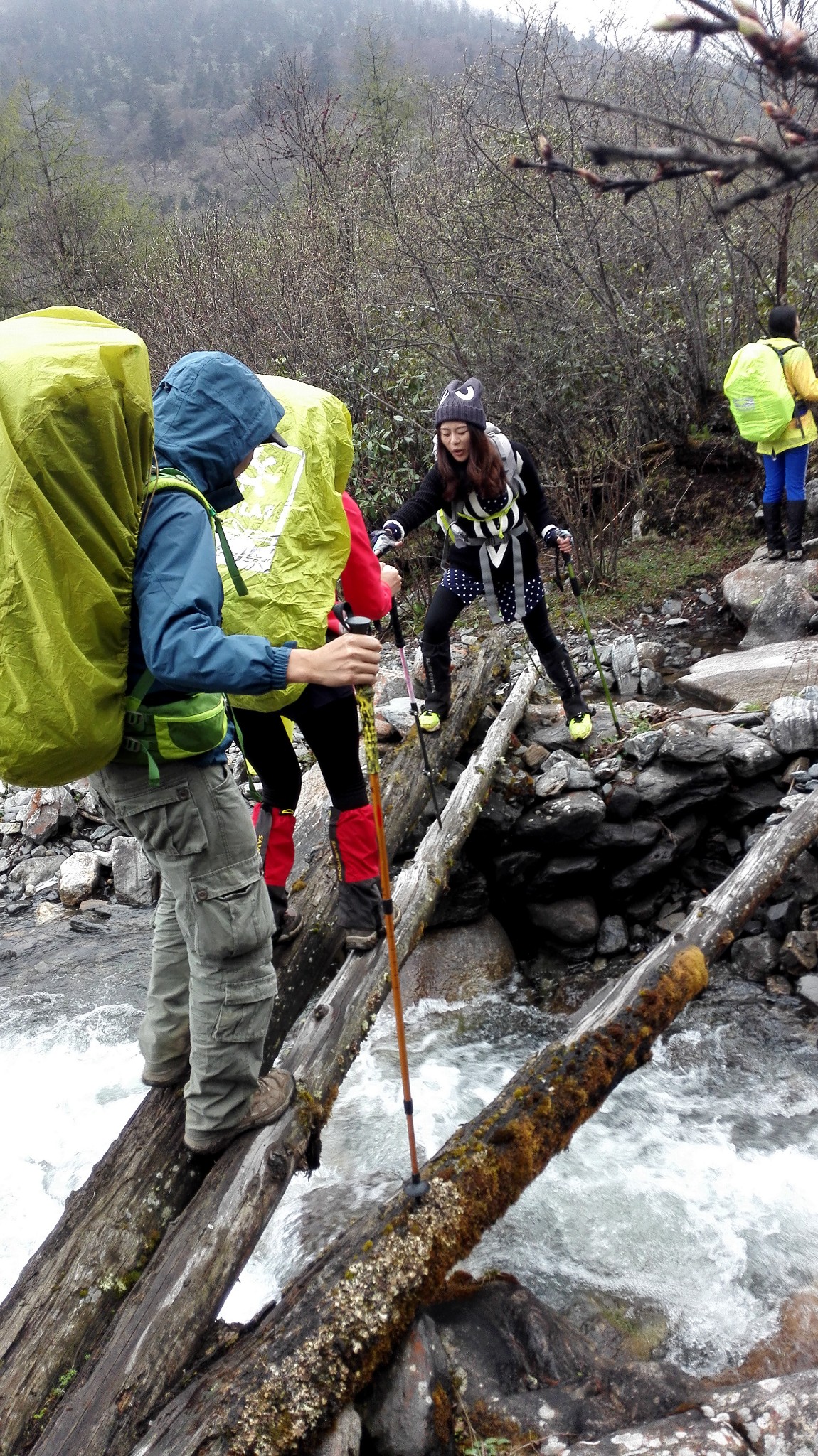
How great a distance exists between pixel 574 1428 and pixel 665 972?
1.70 m

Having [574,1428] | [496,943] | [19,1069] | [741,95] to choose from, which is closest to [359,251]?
[741,95]

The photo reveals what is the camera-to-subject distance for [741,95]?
37.8 ft

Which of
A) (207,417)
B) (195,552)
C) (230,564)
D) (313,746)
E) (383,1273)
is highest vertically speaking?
(207,417)

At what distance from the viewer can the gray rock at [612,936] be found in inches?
235

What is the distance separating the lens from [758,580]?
927 centimetres

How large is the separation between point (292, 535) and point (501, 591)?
2740 millimetres

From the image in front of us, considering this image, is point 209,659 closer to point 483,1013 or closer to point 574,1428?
point 574,1428

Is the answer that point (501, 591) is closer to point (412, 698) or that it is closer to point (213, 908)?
point (412, 698)

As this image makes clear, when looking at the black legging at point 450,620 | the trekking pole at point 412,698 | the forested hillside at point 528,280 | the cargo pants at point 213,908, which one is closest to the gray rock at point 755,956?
the trekking pole at point 412,698

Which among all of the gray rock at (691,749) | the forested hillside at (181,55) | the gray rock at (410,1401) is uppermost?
the forested hillside at (181,55)

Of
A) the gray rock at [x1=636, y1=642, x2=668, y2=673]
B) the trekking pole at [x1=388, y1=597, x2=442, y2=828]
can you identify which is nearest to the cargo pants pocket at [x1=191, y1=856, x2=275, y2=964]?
the trekking pole at [x1=388, y1=597, x2=442, y2=828]

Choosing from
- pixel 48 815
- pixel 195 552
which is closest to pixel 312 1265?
pixel 195 552

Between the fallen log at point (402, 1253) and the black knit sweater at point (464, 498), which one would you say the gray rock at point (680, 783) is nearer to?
the black knit sweater at point (464, 498)

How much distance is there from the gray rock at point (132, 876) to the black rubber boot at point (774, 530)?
674cm
